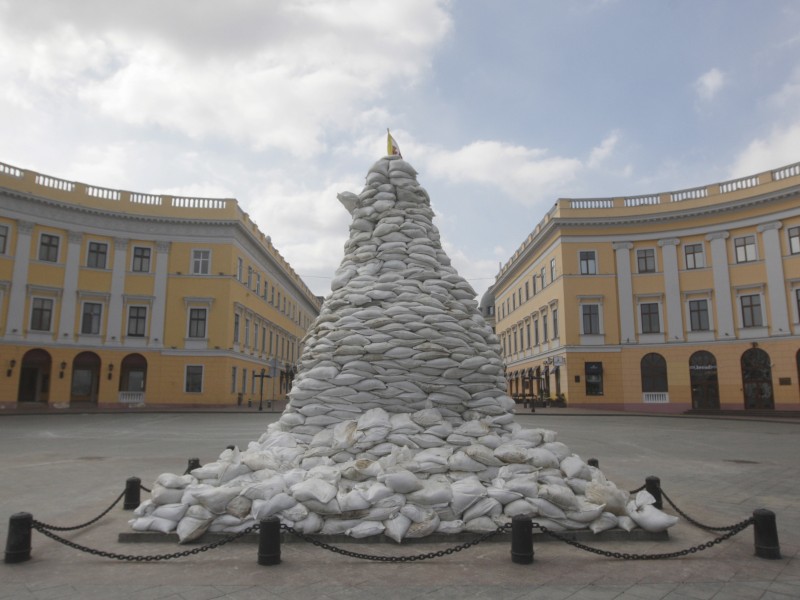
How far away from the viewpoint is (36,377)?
28.3 m

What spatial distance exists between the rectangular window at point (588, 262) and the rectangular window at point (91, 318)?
1030 inches

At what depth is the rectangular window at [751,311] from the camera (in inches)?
1101

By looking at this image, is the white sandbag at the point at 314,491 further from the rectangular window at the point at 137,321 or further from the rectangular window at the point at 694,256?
the rectangular window at the point at 694,256

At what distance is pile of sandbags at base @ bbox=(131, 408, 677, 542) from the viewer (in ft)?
15.4

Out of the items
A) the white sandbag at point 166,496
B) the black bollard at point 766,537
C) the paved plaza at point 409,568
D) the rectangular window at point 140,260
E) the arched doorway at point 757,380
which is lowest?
the paved plaza at point 409,568

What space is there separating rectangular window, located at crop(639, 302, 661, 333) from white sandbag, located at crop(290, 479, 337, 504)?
29.2 m

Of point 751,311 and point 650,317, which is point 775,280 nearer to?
point 751,311

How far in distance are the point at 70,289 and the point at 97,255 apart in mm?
2248

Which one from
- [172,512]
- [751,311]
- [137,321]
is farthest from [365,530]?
[751,311]

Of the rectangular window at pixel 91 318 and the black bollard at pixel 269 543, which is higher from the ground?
the rectangular window at pixel 91 318

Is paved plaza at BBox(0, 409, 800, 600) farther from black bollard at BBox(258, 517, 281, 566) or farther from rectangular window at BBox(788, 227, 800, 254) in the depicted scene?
rectangular window at BBox(788, 227, 800, 254)

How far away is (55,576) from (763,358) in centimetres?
3094

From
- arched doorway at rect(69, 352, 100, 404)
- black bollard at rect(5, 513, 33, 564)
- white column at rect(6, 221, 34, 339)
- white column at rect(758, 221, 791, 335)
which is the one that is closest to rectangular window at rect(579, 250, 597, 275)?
white column at rect(758, 221, 791, 335)

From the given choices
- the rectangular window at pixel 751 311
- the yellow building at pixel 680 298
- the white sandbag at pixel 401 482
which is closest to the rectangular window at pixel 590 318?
the yellow building at pixel 680 298
